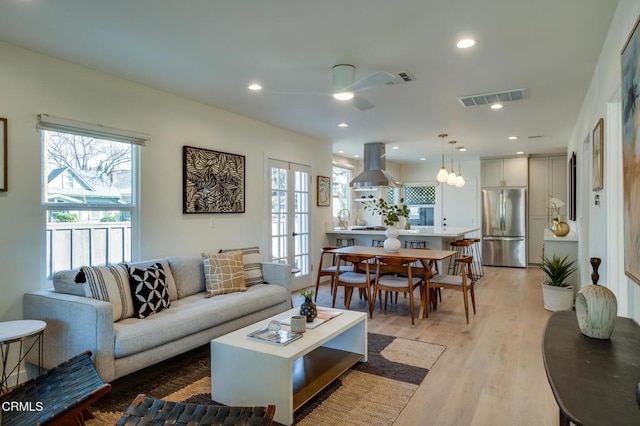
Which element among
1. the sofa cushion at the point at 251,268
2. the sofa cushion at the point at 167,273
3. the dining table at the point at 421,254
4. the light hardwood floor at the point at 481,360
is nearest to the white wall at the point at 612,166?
the light hardwood floor at the point at 481,360

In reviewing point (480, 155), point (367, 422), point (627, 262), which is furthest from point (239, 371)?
point (480, 155)

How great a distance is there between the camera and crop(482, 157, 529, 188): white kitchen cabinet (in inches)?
328

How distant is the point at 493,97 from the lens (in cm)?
404

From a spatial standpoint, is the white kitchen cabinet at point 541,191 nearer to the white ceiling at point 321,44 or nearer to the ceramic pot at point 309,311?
the white ceiling at point 321,44

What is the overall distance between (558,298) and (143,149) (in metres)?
4.92

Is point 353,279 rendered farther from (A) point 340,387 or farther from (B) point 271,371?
(B) point 271,371

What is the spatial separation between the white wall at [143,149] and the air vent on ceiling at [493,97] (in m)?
2.59

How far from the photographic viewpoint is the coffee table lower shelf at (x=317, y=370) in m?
2.44

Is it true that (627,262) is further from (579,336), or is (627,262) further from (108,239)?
(108,239)

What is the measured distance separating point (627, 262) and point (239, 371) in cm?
223

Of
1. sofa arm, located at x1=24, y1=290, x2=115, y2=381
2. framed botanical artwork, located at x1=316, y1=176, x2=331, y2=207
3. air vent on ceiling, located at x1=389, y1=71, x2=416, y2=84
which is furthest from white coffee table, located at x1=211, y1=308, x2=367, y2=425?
framed botanical artwork, located at x1=316, y1=176, x2=331, y2=207

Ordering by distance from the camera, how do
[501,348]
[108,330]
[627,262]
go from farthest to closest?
[501,348] < [108,330] < [627,262]

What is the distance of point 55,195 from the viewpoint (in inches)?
122

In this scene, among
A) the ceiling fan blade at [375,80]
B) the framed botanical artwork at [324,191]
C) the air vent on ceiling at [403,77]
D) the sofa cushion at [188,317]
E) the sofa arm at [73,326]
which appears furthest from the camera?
the framed botanical artwork at [324,191]
